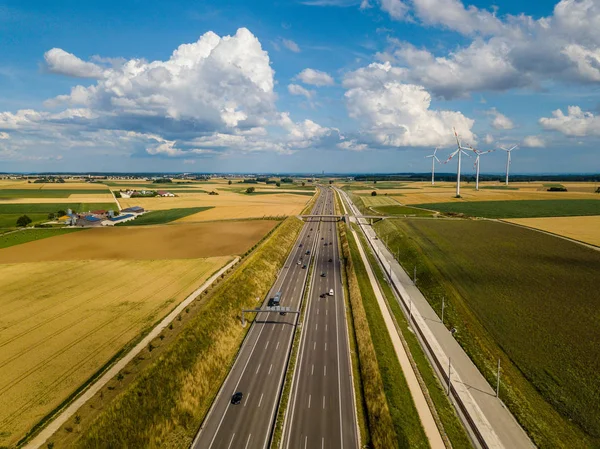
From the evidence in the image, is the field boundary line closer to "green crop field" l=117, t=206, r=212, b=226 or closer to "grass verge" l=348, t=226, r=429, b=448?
"grass verge" l=348, t=226, r=429, b=448

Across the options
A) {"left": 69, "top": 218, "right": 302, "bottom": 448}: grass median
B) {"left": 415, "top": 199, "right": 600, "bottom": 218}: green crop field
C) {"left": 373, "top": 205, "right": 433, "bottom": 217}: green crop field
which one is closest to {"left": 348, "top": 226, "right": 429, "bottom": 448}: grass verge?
{"left": 69, "top": 218, "right": 302, "bottom": 448}: grass median

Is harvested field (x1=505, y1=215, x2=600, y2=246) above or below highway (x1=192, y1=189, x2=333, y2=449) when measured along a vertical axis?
above

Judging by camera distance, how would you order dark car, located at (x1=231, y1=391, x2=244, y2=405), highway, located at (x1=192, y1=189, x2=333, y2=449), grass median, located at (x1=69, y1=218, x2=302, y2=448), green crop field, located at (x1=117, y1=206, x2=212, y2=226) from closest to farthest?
grass median, located at (x1=69, y1=218, x2=302, y2=448)
highway, located at (x1=192, y1=189, x2=333, y2=449)
dark car, located at (x1=231, y1=391, x2=244, y2=405)
green crop field, located at (x1=117, y1=206, x2=212, y2=226)

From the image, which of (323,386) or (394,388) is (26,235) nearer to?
(323,386)

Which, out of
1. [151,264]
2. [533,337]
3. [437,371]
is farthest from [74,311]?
[533,337]

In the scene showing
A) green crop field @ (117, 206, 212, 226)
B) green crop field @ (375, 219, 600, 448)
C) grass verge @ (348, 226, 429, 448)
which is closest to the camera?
grass verge @ (348, 226, 429, 448)

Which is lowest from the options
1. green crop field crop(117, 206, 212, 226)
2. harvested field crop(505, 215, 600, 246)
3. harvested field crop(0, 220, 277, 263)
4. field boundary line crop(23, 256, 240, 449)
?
field boundary line crop(23, 256, 240, 449)

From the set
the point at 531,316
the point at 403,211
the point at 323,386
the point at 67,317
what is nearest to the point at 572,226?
the point at 403,211
